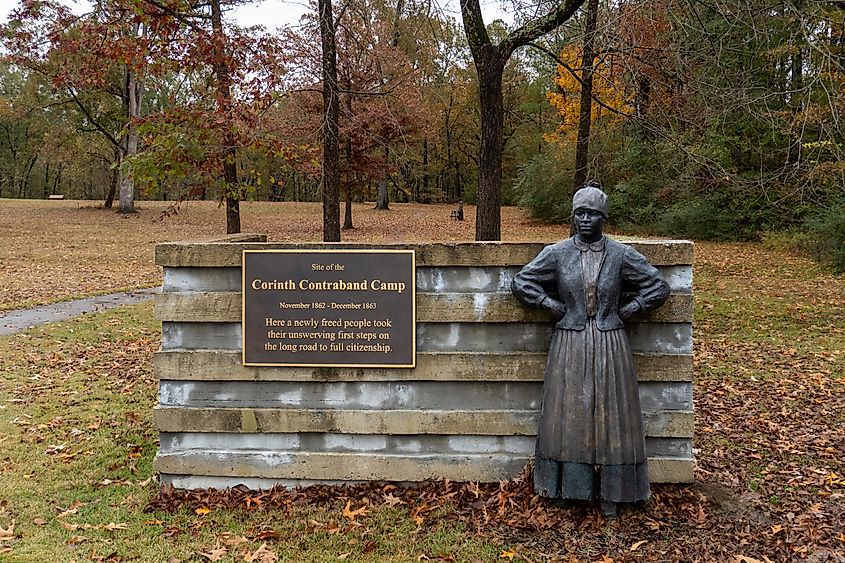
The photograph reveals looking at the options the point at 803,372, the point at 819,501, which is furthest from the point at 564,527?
the point at 803,372

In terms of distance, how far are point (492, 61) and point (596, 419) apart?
5842mm

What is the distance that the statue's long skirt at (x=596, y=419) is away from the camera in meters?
4.25

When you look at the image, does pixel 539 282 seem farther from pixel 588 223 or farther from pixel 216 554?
pixel 216 554

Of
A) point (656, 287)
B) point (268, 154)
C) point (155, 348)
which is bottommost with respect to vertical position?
point (155, 348)

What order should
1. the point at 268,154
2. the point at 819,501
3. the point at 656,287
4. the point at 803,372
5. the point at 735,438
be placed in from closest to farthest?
the point at 656,287 → the point at 819,501 → the point at 735,438 → the point at 803,372 → the point at 268,154

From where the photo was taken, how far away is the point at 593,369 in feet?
14.0

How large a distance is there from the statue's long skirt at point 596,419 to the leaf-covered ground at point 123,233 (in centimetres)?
640

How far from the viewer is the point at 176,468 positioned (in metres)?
4.91

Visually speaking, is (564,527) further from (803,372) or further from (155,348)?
(155,348)

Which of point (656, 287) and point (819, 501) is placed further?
point (819, 501)

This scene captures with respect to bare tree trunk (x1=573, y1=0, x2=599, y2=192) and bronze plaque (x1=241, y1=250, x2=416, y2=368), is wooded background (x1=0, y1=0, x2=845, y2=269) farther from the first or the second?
bronze plaque (x1=241, y1=250, x2=416, y2=368)

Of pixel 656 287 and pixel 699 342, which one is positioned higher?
pixel 656 287

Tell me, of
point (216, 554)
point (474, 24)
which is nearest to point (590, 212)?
point (216, 554)

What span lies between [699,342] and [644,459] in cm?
676
